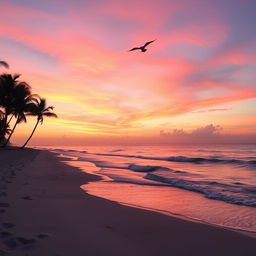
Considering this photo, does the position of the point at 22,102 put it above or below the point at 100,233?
above

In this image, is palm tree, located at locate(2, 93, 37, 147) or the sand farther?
palm tree, located at locate(2, 93, 37, 147)

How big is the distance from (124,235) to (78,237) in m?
0.78

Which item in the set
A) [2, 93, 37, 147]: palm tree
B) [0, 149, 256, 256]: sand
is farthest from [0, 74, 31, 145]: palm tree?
[0, 149, 256, 256]: sand

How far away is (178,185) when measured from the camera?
973 cm

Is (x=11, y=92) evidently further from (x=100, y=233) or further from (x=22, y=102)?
(x=100, y=233)

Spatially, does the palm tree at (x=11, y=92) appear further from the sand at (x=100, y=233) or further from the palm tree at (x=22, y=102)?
the sand at (x=100, y=233)

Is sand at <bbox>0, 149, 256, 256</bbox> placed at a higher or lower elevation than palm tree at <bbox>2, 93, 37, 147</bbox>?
lower

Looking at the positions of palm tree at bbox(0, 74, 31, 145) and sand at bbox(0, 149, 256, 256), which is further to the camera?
palm tree at bbox(0, 74, 31, 145)

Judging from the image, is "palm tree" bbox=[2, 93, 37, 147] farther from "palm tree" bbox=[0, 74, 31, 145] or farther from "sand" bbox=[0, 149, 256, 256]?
"sand" bbox=[0, 149, 256, 256]

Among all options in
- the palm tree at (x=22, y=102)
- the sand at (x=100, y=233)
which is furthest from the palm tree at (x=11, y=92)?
the sand at (x=100, y=233)

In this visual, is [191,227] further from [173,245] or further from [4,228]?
[4,228]

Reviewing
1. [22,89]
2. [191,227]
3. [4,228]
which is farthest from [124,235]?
[22,89]

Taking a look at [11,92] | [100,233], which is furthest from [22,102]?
[100,233]

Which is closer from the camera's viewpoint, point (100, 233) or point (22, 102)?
point (100, 233)
